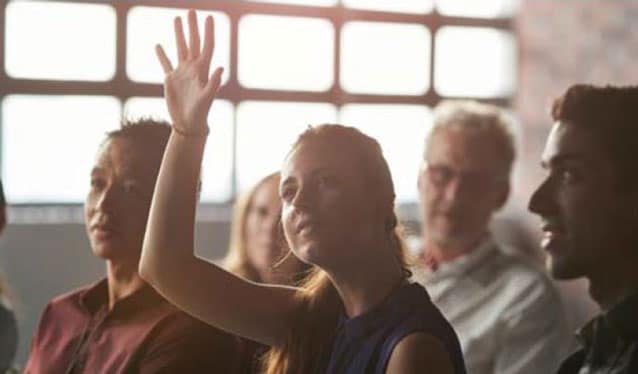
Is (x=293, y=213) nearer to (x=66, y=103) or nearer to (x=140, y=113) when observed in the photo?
(x=140, y=113)

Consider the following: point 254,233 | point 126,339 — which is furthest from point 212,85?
point 254,233

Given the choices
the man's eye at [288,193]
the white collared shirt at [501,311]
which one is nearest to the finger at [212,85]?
the man's eye at [288,193]

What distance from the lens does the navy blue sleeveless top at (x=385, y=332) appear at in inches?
45.2

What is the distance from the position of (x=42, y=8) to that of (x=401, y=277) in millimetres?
3250

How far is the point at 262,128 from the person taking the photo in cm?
469

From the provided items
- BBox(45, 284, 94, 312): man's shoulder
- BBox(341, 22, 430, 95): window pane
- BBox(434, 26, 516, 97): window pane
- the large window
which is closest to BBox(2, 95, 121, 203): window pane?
the large window

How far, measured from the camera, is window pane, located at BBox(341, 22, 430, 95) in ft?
15.8

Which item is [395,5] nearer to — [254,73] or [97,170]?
[254,73]

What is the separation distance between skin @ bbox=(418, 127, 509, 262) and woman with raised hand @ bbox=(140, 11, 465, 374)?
136 cm

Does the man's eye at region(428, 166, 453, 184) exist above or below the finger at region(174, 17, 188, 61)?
below

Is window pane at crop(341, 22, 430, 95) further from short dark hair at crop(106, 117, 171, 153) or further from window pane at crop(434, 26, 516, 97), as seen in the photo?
short dark hair at crop(106, 117, 171, 153)

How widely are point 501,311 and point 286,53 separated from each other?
2505 mm

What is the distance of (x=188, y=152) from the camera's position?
120 cm

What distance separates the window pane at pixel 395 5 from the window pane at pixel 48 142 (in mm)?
1110
